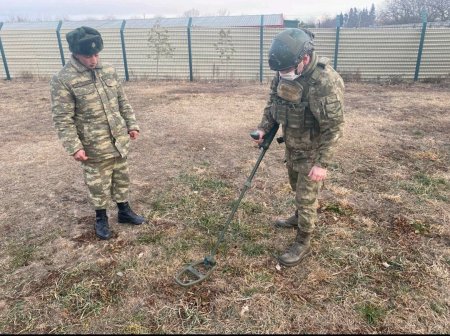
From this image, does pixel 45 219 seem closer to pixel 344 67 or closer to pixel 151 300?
pixel 151 300

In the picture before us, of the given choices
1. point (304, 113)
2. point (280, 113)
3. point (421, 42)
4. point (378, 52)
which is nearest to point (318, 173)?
point (304, 113)

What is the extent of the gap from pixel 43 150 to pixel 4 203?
6.12 feet

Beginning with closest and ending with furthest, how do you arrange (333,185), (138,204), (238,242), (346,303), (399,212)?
(346,303) < (238,242) < (399,212) < (138,204) < (333,185)

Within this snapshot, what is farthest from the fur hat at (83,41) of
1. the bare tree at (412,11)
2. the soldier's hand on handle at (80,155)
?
the bare tree at (412,11)

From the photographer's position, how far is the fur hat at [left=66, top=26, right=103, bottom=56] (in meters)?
2.91

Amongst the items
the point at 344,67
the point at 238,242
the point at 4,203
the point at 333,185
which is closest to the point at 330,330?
the point at 238,242

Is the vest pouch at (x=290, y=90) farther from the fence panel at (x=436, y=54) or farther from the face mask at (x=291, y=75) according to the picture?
the fence panel at (x=436, y=54)

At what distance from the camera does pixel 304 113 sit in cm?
280

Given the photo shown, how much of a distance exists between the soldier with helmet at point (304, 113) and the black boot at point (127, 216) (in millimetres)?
1553

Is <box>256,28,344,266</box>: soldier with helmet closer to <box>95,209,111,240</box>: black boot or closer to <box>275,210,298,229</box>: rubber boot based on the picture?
<box>275,210,298,229</box>: rubber boot

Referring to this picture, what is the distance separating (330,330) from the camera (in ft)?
8.09

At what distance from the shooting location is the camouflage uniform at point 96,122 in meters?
3.05

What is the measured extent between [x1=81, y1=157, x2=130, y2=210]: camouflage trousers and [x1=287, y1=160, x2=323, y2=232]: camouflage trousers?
165cm

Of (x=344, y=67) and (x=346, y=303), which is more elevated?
(x=344, y=67)
